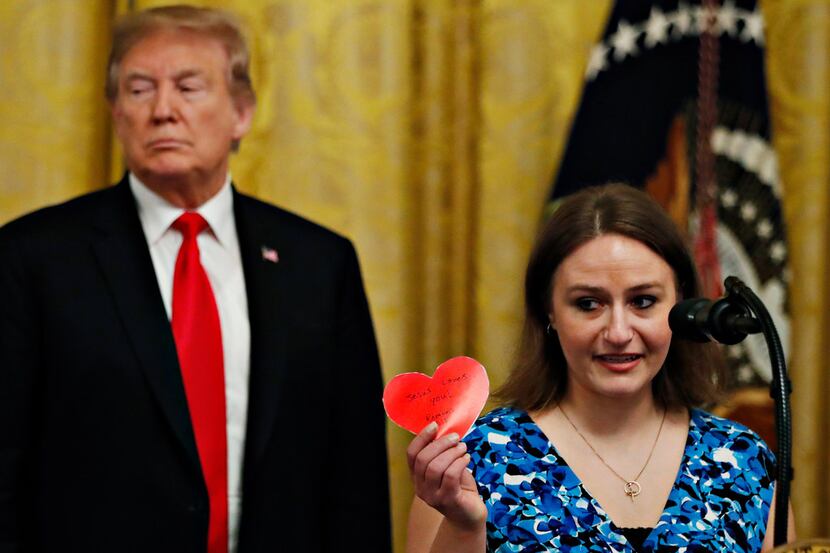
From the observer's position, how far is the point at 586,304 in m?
1.88

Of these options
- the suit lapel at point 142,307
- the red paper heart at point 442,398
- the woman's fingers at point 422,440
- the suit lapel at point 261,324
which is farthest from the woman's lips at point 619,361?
the suit lapel at point 142,307

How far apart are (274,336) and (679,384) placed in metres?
0.71

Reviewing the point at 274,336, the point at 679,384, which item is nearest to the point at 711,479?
the point at 679,384

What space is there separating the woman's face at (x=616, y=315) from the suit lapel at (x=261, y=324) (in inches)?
19.6

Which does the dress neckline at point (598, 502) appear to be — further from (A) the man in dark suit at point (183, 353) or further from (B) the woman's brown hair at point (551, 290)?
(A) the man in dark suit at point (183, 353)

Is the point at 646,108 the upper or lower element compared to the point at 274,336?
upper

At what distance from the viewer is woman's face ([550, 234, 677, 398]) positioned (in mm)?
1842

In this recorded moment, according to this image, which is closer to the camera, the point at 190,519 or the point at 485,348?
the point at 190,519

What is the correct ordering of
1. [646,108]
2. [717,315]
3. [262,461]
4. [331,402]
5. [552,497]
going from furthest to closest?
[646,108] < [331,402] < [262,461] < [552,497] < [717,315]

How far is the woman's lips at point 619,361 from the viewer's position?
1851 mm

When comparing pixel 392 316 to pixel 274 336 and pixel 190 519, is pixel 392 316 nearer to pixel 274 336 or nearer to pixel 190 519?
pixel 274 336

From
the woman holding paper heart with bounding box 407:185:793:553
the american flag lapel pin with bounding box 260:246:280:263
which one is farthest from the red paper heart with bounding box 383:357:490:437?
the american flag lapel pin with bounding box 260:246:280:263

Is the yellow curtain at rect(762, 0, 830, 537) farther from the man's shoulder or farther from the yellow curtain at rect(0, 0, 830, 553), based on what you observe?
the man's shoulder

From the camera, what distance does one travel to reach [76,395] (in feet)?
6.20
